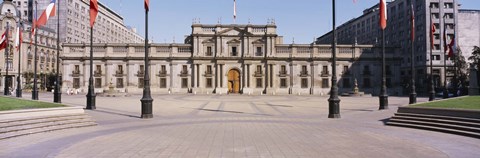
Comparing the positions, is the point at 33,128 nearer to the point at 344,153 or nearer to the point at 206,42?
the point at 344,153

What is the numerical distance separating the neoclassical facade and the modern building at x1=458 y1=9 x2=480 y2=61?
80.9 ft

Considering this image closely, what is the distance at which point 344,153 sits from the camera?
29.6 ft

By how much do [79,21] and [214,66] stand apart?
169 ft

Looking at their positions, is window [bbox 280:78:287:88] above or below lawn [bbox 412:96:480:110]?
above

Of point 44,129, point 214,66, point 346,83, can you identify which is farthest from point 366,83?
point 44,129

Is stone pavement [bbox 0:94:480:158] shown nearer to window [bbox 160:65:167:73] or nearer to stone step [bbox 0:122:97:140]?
stone step [bbox 0:122:97:140]

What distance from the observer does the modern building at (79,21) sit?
84.8 metres

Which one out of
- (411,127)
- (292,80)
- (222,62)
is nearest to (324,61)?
(292,80)

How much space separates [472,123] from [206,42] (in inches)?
2096

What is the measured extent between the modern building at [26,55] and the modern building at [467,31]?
290ft

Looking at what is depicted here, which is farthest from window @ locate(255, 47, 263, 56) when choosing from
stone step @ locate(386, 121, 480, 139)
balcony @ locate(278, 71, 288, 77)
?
stone step @ locate(386, 121, 480, 139)

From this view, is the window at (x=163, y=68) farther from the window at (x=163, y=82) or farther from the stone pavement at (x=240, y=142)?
the stone pavement at (x=240, y=142)

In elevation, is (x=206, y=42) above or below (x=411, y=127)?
above

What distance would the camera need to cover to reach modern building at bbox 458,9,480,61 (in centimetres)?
7575
